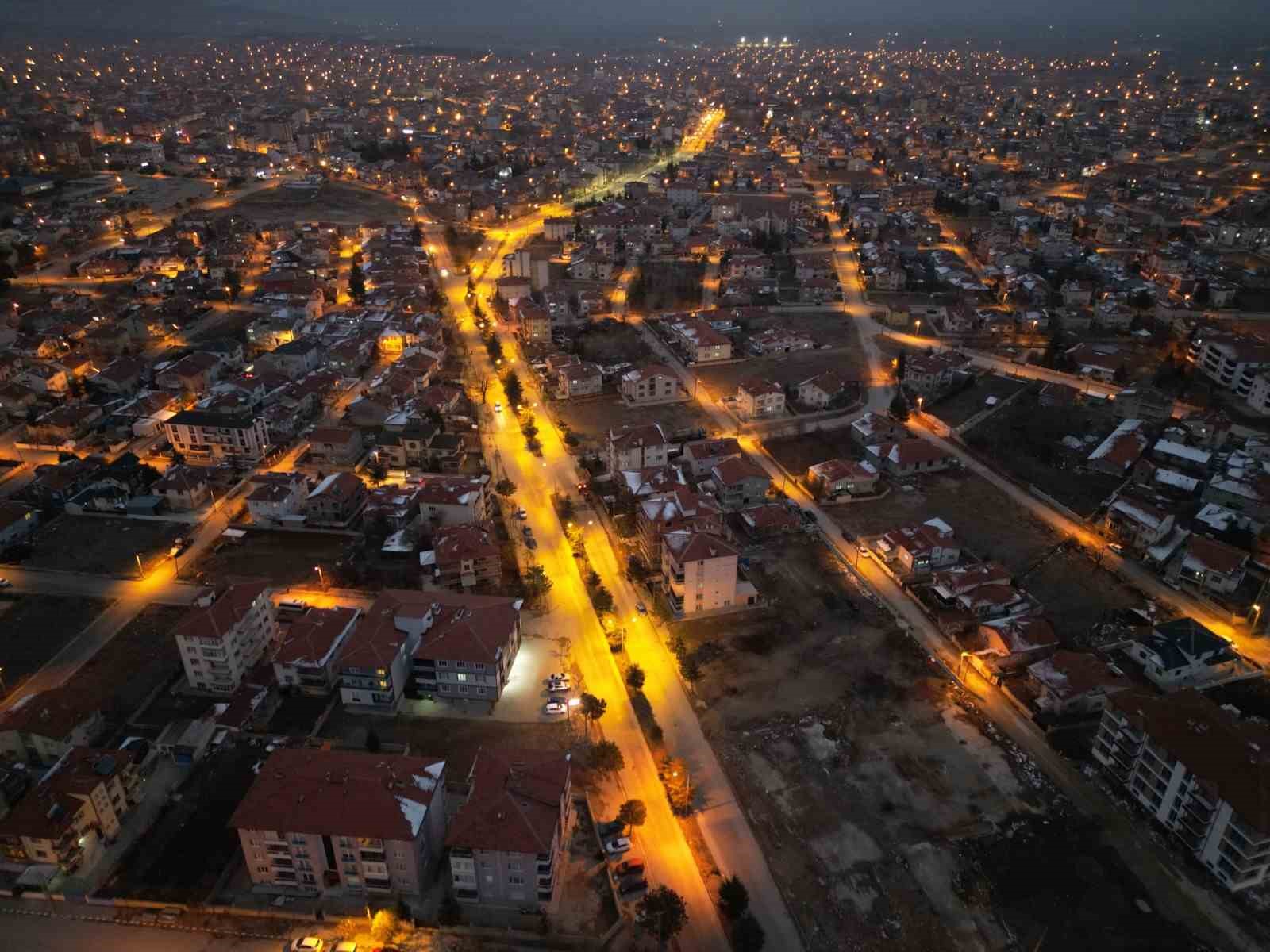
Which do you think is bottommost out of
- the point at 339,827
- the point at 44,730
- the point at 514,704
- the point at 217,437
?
the point at 514,704

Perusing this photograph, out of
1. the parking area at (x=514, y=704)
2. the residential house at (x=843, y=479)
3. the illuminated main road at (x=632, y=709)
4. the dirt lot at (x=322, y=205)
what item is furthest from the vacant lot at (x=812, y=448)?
the dirt lot at (x=322, y=205)

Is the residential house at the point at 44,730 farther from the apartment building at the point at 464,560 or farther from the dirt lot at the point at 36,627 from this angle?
the apartment building at the point at 464,560

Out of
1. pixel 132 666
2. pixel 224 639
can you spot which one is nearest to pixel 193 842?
pixel 224 639

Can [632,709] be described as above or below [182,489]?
below

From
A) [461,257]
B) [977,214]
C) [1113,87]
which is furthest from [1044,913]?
[1113,87]

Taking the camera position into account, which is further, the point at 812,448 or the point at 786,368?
the point at 786,368

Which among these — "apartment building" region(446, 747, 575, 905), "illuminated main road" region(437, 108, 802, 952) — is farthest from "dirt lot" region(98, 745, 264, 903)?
"illuminated main road" region(437, 108, 802, 952)

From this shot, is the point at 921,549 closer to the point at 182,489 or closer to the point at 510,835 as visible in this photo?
the point at 510,835
